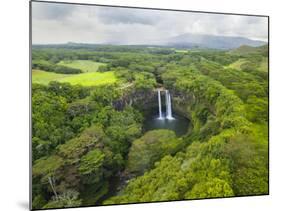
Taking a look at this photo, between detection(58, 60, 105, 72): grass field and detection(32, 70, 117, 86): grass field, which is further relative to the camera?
detection(58, 60, 105, 72): grass field

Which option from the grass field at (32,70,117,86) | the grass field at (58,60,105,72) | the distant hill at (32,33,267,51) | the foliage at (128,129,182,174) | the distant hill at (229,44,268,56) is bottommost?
the foliage at (128,129,182,174)

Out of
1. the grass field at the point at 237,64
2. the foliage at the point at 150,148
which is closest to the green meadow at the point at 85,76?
the foliage at the point at 150,148

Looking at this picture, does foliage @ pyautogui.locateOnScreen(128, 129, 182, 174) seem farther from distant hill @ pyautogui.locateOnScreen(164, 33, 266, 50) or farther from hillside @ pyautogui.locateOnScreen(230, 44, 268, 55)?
hillside @ pyautogui.locateOnScreen(230, 44, 268, 55)

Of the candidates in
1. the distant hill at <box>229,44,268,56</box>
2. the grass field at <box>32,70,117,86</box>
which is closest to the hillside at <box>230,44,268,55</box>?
the distant hill at <box>229,44,268,56</box>

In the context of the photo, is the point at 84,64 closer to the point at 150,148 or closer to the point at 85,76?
the point at 85,76

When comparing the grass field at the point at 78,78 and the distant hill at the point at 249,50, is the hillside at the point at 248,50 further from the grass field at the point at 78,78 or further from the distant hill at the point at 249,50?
the grass field at the point at 78,78

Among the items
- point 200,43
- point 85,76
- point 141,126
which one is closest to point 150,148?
point 141,126

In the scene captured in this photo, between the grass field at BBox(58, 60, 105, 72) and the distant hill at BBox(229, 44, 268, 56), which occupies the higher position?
the distant hill at BBox(229, 44, 268, 56)
